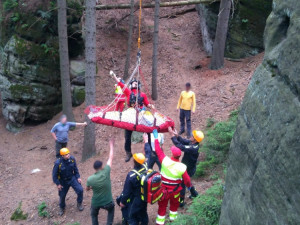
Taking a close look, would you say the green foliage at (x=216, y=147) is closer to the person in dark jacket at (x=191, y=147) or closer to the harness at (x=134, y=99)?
the person in dark jacket at (x=191, y=147)

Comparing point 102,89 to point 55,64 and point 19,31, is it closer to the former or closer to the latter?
point 55,64

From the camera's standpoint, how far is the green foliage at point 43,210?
8.20m

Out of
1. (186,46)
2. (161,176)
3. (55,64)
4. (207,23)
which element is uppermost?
(207,23)

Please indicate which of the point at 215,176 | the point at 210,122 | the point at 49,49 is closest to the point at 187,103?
the point at 210,122

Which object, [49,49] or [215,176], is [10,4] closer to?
[49,49]

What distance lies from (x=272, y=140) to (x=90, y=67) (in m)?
7.78

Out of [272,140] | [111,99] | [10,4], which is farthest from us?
[111,99]

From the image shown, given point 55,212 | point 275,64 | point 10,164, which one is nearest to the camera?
point 275,64

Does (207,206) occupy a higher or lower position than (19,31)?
lower

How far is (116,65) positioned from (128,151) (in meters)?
7.58

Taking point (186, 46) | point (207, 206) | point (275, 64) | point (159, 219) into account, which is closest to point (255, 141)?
point (275, 64)

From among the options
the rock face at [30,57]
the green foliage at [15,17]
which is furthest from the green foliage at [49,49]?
the green foliage at [15,17]

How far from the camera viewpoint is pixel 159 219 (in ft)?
20.1

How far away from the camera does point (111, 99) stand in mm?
13992
